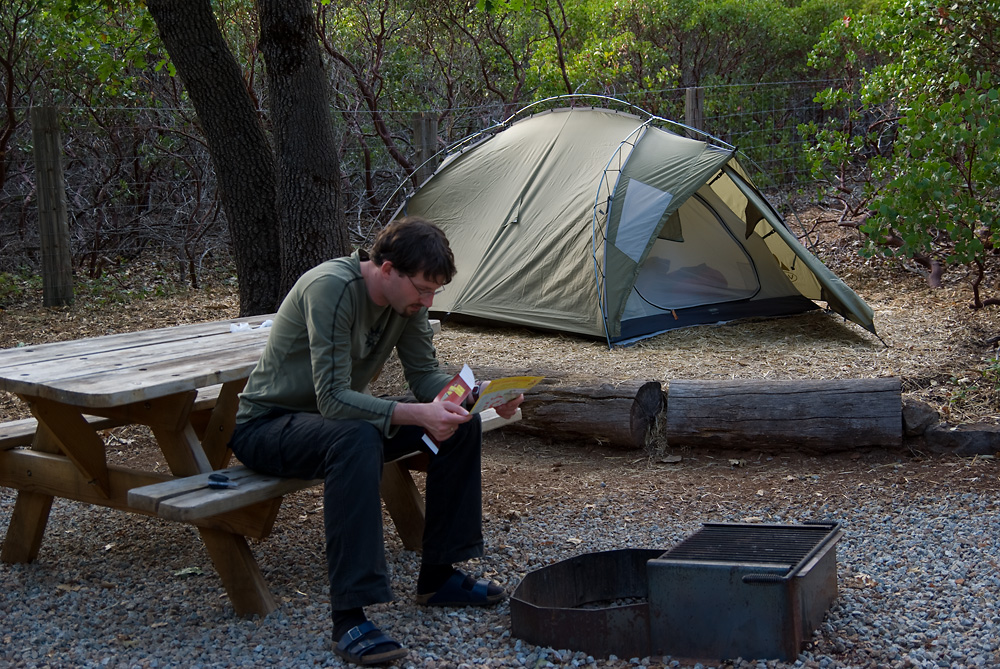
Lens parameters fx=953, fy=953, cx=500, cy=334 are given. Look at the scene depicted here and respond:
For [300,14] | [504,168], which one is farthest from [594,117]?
[300,14]

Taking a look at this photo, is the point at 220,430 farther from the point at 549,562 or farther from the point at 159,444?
the point at 549,562

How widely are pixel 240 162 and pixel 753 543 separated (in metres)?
3.83

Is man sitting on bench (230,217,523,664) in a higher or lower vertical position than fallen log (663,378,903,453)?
higher

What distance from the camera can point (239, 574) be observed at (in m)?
2.83

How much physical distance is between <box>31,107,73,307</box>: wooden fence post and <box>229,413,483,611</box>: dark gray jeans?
5.30 m

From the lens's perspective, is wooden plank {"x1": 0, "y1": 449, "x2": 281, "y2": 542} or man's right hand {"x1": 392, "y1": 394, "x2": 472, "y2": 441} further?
wooden plank {"x1": 0, "y1": 449, "x2": 281, "y2": 542}

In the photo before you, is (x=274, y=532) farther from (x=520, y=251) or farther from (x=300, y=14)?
(x=520, y=251)

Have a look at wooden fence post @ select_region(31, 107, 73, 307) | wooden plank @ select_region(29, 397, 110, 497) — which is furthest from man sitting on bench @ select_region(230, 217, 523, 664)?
wooden fence post @ select_region(31, 107, 73, 307)

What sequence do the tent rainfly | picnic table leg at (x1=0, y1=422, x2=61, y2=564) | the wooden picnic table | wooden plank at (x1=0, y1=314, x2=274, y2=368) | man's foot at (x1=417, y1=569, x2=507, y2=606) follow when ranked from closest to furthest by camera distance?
the wooden picnic table
man's foot at (x1=417, y1=569, x2=507, y2=606)
wooden plank at (x1=0, y1=314, x2=274, y2=368)
picnic table leg at (x1=0, y1=422, x2=61, y2=564)
the tent rainfly

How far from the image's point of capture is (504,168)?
23.9ft

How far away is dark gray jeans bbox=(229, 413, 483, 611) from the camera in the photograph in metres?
2.51

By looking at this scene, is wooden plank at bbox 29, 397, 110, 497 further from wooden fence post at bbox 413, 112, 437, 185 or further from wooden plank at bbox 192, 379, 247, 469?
wooden fence post at bbox 413, 112, 437, 185

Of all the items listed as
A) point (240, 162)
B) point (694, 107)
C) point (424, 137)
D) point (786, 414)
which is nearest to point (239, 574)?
point (786, 414)

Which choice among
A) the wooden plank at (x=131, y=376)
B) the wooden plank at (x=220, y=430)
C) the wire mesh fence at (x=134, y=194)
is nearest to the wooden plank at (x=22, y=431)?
the wooden plank at (x=220, y=430)
